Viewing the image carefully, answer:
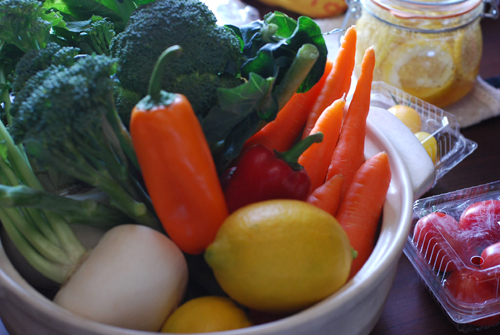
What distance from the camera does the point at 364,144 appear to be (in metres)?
0.66

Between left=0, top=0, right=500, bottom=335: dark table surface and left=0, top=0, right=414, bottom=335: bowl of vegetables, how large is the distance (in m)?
0.17

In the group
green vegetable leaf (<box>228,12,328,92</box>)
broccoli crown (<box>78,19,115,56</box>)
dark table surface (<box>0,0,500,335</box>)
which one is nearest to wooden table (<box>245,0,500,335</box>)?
dark table surface (<box>0,0,500,335</box>)

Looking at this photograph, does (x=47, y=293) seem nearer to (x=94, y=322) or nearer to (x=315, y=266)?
(x=94, y=322)

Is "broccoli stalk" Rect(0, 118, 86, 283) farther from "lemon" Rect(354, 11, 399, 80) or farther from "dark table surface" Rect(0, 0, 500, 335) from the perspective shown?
"lemon" Rect(354, 11, 399, 80)

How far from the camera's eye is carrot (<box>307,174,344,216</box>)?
0.56m

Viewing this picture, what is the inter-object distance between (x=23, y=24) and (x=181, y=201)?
33 cm

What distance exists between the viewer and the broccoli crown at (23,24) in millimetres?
571

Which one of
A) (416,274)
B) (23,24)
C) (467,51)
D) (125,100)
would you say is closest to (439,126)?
(467,51)

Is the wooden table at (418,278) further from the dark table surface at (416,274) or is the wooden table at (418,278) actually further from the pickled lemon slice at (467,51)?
the pickled lemon slice at (467,51)

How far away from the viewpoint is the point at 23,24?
0.58m

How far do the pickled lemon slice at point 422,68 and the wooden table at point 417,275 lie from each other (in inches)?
4.9

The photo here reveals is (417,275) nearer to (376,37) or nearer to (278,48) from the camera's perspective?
(278,48)

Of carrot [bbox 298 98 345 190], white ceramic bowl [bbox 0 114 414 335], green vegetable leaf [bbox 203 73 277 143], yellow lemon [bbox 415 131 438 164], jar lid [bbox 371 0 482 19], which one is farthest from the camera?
jar lid [bbox 371 0 482 19]

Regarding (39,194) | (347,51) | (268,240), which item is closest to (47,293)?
(39,194)
